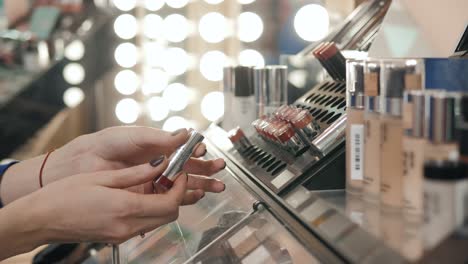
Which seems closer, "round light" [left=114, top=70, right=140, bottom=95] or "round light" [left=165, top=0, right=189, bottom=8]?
"round light" [left=165, top=0, right=189, bottom=8]

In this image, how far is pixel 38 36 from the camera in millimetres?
4613

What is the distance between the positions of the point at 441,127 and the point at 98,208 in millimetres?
582

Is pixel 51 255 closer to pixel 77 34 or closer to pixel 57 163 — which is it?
pixel 57 163

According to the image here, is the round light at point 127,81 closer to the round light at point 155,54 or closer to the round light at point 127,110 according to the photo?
the round light at point 127,110

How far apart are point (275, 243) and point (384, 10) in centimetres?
77

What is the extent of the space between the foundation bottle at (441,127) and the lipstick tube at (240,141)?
719mm

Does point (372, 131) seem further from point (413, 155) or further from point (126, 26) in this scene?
point (126, 26)

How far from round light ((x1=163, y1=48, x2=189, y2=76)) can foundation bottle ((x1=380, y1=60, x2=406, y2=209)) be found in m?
4.19

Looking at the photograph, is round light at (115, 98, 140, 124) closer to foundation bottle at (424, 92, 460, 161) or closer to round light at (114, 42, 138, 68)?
round light at (114, 42, 138, 68)

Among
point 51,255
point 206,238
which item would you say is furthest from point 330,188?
point 51,255

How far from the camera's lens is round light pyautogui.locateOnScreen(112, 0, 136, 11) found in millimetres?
5162

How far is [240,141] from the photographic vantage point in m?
1.44

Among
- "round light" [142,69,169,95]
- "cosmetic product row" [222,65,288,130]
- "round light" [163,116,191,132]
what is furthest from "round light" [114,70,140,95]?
"cosmetic product row" [222,65,288,130]

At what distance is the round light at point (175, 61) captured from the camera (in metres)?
5.00
